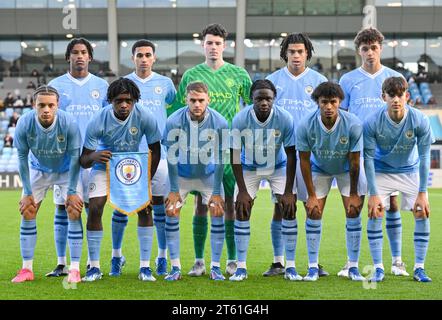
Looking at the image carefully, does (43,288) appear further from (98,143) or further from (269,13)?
(269,13)

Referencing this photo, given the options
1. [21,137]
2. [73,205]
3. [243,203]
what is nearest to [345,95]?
[243,203]

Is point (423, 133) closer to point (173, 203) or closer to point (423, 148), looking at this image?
point (423, 148)

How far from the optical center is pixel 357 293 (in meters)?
6.57

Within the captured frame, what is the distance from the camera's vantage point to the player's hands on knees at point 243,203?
7.41m

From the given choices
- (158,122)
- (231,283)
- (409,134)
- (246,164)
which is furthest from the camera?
(158,122)

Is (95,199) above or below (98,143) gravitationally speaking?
below

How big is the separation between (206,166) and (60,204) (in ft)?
5.00

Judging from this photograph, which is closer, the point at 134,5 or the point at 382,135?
the point at 382,135

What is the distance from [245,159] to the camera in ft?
25.0

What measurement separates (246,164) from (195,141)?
0.55 metres

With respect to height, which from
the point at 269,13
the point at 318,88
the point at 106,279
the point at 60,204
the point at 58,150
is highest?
the point at 269,13
